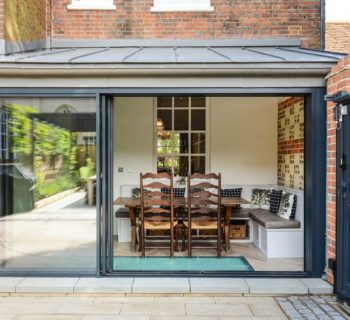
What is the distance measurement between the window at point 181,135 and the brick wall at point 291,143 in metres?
1.56

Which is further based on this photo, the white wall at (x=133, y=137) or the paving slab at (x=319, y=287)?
the white wall at (x=133, y=137)

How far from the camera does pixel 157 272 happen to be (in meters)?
5.07

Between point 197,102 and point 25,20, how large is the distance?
372 cm

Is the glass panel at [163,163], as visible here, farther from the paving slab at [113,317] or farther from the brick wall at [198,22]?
the paving slab at [113,317]

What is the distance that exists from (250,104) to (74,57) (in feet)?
14.2

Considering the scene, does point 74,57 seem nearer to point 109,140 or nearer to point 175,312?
point 109,140

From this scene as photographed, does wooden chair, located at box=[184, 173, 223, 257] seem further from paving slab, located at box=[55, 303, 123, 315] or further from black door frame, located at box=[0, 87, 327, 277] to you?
paving slab, located at box=[55, 303, 123, 315]

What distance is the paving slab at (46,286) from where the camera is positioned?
4.64 meters

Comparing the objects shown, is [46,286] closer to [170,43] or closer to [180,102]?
[170,43]

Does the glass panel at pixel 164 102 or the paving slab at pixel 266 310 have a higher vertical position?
the glass panel at pixel 164 102

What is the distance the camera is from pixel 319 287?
4637 mm

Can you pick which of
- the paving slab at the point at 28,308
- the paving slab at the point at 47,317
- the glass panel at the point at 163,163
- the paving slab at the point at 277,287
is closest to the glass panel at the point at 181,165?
the glass panel at the point at 163,163

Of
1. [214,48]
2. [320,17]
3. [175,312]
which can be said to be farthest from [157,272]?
[320,17]

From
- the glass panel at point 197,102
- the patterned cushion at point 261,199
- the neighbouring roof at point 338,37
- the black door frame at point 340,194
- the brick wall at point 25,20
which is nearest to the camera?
the black door frame at point 340,194
